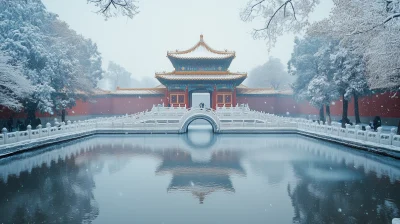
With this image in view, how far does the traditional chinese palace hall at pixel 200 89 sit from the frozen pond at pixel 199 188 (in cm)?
1837

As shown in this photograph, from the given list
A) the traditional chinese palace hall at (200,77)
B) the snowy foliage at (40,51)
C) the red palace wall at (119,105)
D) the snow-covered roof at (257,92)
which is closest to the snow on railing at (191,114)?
the snowy foliage at (40,51)

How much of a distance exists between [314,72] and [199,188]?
25.0m

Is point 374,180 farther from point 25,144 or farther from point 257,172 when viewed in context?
point 25,144

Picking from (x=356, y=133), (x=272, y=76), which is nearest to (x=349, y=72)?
(x=356, y=133)

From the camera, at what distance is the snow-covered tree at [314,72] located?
990 inches

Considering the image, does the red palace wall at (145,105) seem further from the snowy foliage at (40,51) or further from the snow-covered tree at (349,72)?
the snow-covered tree at (349,72)

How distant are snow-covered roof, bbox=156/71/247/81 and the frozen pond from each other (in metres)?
18.9

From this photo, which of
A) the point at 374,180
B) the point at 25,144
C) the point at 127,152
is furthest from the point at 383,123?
the point at 25,144

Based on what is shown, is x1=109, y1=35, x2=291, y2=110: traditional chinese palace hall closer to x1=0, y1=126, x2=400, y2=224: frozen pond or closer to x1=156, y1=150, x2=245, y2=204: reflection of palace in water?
x1=156, y1=150, x2=245, y2=204: reflection of palace in water

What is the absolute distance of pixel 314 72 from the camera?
29641 millimetres

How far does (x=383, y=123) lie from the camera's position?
24.9 meters

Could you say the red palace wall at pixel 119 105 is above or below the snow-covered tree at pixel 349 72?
below

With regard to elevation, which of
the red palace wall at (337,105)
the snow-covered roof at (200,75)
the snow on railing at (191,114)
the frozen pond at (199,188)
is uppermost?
the snow-covered roof at (200,75)

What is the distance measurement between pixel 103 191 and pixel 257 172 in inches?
212
